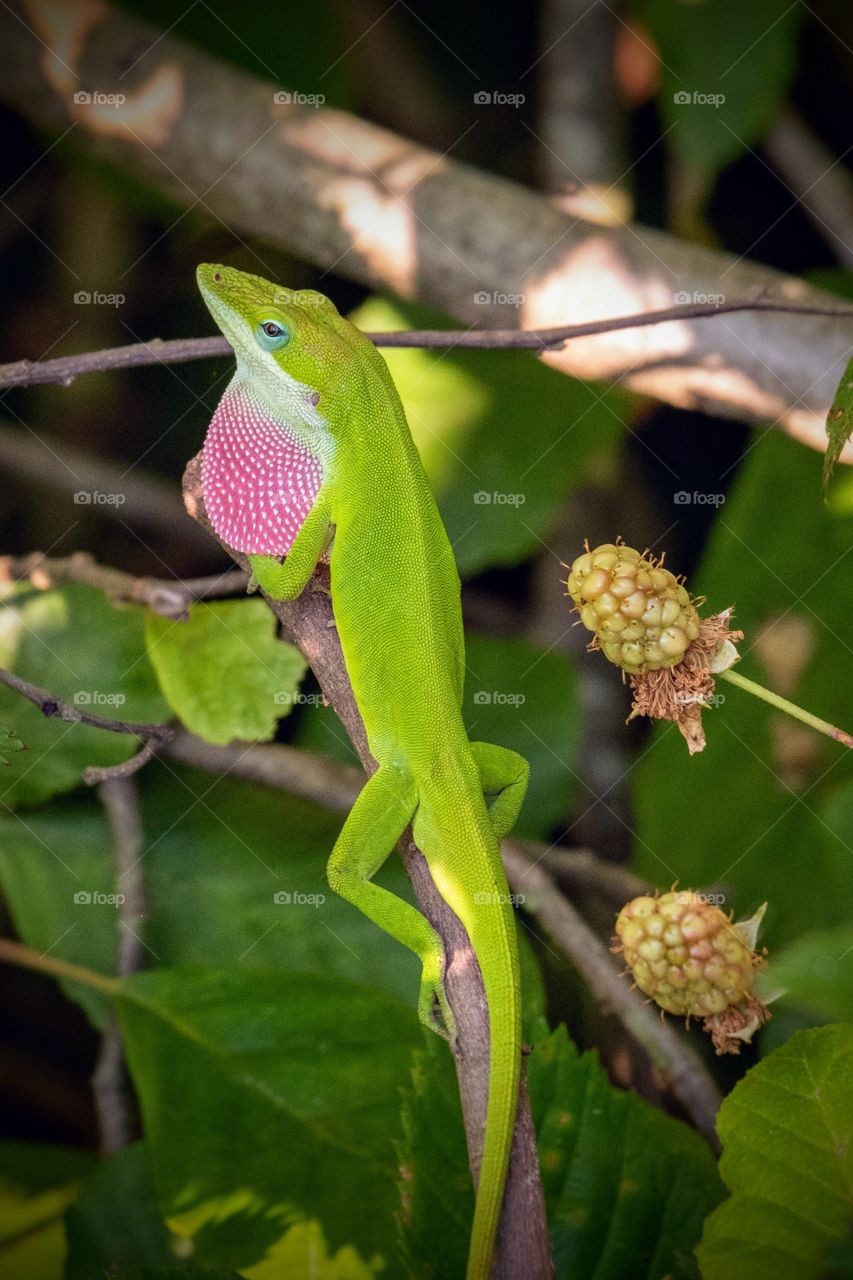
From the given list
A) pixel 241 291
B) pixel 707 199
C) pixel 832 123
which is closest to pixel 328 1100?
pixel 241 291

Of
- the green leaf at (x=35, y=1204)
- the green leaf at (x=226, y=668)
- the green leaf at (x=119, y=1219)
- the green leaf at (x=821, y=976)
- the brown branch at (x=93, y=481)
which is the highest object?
the green leaf at (x=821, y=976)

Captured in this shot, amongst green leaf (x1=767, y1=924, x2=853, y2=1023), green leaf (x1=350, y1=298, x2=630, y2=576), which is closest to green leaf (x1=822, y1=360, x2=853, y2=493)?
green leaf (x1=767, y1=924, x2=853, y2=1023)

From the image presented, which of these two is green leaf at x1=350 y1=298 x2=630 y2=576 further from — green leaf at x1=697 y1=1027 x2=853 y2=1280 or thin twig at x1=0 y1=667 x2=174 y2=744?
green leaf at x1=697 y1=1027 x2=853 y2=1280

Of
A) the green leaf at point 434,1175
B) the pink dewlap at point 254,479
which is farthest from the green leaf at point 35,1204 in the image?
the pink dewlap at point 254,479

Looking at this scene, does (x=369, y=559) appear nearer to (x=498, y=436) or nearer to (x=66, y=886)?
(x=498, y=436)

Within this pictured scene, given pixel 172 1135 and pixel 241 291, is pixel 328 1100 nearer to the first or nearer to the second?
pixel 172 1135

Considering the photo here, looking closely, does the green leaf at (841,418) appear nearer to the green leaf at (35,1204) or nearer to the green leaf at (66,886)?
the green leaf at (66,886)
